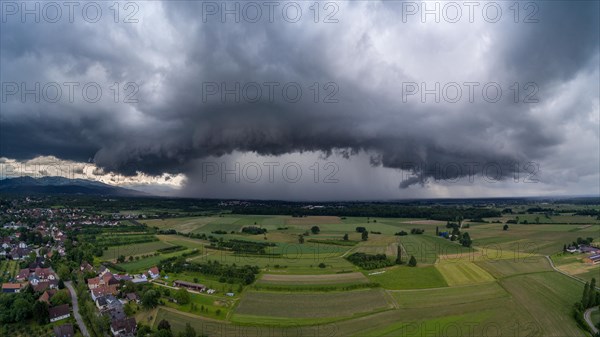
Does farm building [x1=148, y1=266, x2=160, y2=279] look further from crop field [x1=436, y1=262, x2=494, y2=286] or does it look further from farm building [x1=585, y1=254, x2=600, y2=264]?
farm building [x1=585, y1=254, x2=600, y2=264]

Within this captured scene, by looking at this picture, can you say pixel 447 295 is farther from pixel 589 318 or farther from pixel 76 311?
pixel 76 311

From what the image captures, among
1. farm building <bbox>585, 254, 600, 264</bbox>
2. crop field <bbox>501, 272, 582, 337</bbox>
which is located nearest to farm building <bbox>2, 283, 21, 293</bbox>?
crop field <bbox>501, 272, 582, 337</bbox>

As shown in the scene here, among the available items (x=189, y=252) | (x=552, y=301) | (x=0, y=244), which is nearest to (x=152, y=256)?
(x=189, y=252)

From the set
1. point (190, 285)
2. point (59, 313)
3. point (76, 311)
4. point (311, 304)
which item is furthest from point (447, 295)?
point (59, 313)

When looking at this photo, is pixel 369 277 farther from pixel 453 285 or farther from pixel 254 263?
pixel 254 263

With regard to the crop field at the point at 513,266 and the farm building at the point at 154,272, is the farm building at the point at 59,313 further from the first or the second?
the crop field at the point at 513,266

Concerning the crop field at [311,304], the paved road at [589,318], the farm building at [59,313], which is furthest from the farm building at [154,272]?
the paved road at [589,318]
